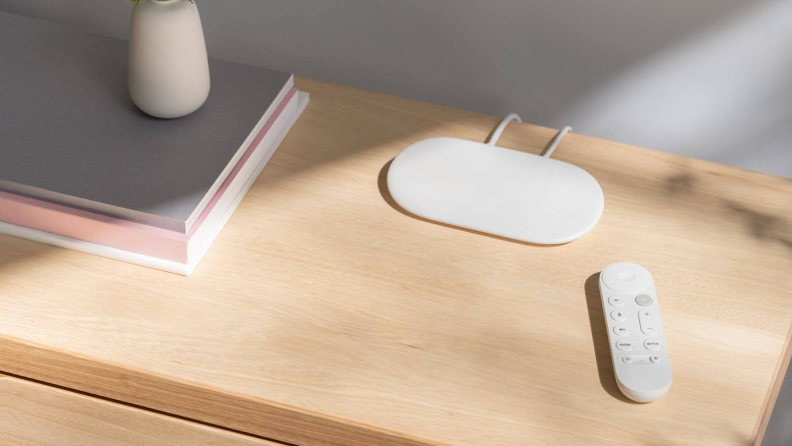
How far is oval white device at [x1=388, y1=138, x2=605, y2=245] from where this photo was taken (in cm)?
77

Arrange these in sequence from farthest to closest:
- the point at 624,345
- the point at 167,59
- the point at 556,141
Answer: the point at 556,141 → the point at 167,59 → the point at 624,345

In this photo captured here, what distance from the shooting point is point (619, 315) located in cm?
68

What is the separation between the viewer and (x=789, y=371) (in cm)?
103

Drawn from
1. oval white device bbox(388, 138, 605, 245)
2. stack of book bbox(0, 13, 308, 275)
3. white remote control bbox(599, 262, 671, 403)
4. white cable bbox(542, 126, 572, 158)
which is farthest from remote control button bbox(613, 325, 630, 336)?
stack of book bbox(0, 13, 308, 275)

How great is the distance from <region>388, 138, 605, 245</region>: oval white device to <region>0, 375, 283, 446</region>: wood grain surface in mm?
296

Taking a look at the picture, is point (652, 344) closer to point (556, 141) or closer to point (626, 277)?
point (626, 277)

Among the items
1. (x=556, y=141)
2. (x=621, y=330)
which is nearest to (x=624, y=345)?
(x=621, y=330)

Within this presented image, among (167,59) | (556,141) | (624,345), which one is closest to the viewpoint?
(624,345)

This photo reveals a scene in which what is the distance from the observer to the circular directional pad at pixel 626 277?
706mm

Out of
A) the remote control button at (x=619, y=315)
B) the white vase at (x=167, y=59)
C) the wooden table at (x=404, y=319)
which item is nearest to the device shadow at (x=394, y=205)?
the wooden table at (x=404, y=319)

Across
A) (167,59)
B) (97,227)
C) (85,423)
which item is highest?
(167,59)

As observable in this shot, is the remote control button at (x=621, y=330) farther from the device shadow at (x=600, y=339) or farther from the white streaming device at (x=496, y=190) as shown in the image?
the white streaming device at (x=496, y=190)

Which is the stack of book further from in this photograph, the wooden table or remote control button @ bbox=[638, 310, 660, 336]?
remote control button @ bbox=[638, 310, 660, 336]

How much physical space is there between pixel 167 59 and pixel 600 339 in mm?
501
